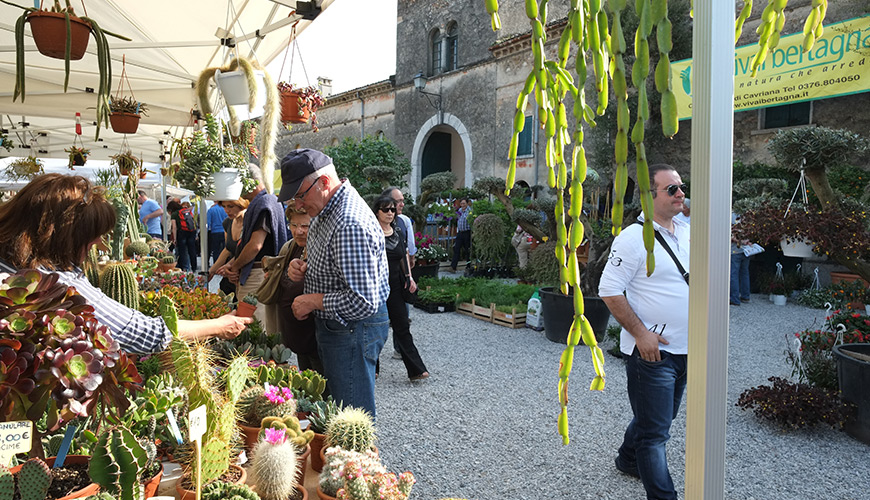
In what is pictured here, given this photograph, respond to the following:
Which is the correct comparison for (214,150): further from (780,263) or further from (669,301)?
(780,263)

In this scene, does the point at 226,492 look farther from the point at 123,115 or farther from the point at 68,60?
the point at 123,115

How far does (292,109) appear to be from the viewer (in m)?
4.96

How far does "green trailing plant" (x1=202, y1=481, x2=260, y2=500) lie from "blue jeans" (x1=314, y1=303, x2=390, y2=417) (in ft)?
3.69

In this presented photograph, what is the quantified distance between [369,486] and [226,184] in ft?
9.46

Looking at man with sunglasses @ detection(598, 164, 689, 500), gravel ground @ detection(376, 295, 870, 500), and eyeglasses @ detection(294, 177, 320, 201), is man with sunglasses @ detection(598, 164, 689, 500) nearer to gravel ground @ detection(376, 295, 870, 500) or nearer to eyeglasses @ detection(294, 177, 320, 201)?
gravel ground @ detection(376, 295, 870, 500)

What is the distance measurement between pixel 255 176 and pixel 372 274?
223 centimetres

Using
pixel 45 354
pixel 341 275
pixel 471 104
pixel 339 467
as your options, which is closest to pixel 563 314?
pixel 341 275

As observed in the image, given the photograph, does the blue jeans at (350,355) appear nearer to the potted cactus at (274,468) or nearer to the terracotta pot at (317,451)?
the terracotta pot at (317,451)

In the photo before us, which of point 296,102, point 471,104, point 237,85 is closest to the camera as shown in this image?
point 237,85

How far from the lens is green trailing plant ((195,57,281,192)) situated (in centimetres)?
394

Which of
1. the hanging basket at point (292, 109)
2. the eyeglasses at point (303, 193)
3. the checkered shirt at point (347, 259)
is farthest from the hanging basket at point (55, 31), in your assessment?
the hanging basket at point (292, 109)

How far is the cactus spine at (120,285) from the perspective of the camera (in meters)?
3.21

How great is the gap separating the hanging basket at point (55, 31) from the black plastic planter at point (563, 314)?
189 inches

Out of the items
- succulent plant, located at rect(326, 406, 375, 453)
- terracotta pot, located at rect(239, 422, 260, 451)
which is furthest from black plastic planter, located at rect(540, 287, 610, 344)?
terracotta pot, located at rect(239, 422, 260, 451)
